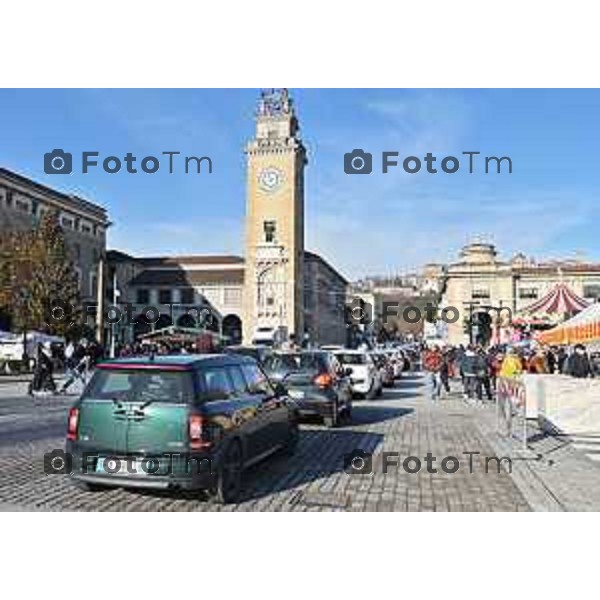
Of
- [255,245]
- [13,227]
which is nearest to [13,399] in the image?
[13,227]

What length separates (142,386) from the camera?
824 cm

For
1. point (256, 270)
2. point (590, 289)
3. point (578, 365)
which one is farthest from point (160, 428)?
point (256, 270)

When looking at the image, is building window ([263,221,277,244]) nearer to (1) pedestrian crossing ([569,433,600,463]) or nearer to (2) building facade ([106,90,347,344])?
(2) building facade ([106,90,347,344])

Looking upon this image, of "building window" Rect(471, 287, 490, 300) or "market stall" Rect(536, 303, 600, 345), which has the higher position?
"building window" Rect(471, 287, 490, 300)

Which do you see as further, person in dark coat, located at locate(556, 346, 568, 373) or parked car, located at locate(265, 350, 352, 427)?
person in dark coat, located at locate(556, 346, 568, 373)

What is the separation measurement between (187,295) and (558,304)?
9165 centimetres

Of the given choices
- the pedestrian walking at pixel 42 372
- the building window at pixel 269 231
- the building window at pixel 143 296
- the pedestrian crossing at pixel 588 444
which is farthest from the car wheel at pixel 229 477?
the building window at pixel 143 296

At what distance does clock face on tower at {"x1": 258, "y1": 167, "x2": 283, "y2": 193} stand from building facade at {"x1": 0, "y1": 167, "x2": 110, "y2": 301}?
2413 cm

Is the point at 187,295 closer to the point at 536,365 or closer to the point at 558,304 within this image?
the point at 536,365

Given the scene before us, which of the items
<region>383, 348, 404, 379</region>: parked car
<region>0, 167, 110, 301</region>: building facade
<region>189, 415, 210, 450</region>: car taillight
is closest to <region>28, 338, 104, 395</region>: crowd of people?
<region>383, 348, 404, 379</region>: parked car

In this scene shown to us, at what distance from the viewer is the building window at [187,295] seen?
11219cm

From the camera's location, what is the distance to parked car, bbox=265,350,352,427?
1567 cm

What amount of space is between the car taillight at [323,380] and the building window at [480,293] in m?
83.8

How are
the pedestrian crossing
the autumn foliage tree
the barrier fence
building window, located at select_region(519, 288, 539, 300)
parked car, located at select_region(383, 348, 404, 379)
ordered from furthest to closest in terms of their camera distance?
1. building window, located at select_region(519, 288, 539, 300)
2. the autumn foliage tree
3. parked car, located at select_region(383, 348, 404, 379)
4. the barrier fence
5. the pedestrian crossing
